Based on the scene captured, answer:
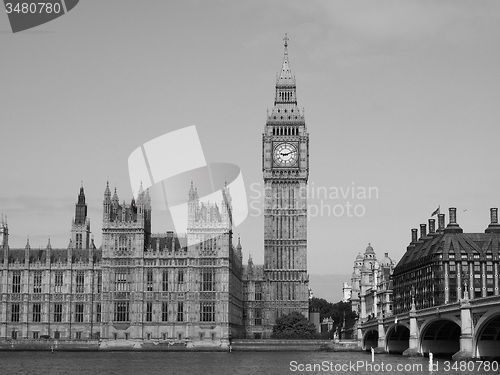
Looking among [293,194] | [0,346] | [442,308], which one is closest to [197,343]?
[0,346]

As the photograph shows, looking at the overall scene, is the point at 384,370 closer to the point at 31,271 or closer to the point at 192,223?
the point at 192,223

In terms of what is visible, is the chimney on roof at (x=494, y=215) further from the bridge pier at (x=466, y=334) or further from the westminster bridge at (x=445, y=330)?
the bridge pier at (x=466, y=334)

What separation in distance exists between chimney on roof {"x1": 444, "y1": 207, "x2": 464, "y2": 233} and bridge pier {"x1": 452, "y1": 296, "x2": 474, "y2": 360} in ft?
206

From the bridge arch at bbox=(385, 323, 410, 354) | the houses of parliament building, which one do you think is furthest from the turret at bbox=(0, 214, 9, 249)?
the bridge arch at bbox=(385, 323, 410, 354)

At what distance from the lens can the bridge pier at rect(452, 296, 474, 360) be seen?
89812 mm

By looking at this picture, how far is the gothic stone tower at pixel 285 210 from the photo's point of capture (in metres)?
167

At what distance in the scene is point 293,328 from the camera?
158 m

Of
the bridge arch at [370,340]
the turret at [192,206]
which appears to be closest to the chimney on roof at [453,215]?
the bridge arch at [370,340]

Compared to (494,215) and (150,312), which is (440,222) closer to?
(494,215)

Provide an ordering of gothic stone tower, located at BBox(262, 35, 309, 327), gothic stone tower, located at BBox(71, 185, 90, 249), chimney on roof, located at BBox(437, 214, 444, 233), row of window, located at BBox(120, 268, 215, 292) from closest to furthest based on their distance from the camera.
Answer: row of window, located at BBox(120, 268, 215, 292) < chimney on roof, located at BBox(437, 214, 444, 233) < gothic stone tower, located at BBox(262, 35, 309, 327) < gothic stone tower, located at BBox(71, 185, 90, 249)

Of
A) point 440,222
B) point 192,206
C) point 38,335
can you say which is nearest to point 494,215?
point 440,222

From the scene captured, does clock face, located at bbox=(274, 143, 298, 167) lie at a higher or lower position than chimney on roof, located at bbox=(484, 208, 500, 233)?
higher

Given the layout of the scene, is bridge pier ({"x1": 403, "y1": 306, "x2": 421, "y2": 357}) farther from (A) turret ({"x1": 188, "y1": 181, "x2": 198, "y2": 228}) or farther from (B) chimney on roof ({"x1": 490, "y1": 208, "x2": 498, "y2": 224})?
(B) chimney on roof ({"x1": 490, "y1": 208, "x2": 498, "y2": 224})

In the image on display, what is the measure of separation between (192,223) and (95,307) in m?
19.4
